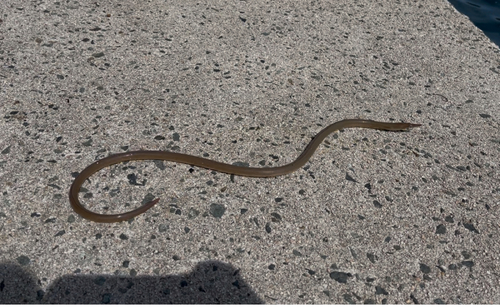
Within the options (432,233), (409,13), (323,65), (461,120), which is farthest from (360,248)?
(409,13)

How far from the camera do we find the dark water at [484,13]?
6719mm

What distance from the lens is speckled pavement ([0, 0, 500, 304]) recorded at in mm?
2844

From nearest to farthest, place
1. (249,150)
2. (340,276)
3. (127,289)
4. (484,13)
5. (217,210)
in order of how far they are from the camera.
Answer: (127,289) → (340,276) → (217,210) → (249,150) → (484,13)

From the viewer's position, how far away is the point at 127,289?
2.71 m

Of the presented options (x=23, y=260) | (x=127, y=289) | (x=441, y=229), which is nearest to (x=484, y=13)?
(x=441, y=229)

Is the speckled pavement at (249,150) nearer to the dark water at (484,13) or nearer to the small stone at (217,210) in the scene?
the small stone at (217,210)

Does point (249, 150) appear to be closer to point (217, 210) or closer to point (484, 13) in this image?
point (217, 210)

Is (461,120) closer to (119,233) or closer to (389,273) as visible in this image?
(389,273)

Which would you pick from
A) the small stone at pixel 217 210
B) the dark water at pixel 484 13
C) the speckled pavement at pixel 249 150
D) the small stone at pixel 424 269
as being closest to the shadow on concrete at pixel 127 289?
the speckled pavement at pixel 249 150

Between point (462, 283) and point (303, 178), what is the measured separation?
123 cm

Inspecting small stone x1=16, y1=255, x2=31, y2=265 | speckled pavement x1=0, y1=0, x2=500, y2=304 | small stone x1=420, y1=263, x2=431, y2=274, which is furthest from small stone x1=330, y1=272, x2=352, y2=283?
small stone x1=16, y1=255, x2=31, y2=265

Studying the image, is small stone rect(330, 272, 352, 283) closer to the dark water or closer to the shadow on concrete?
the shadow on concrete

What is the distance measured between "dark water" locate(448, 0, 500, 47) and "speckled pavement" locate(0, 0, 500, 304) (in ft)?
4.93

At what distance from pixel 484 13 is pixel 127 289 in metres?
6.67
